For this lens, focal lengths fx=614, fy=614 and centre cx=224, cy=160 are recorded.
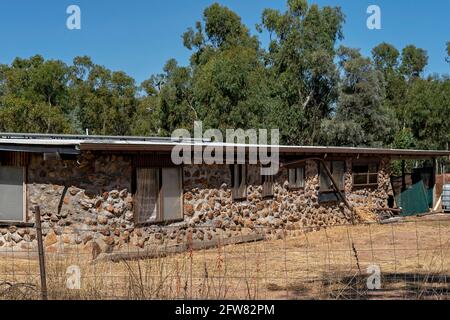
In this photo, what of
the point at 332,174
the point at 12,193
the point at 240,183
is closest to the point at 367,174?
the point at 332,174

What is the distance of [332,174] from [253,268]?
32.0 ft

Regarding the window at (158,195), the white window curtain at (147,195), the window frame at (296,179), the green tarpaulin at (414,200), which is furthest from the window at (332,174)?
the white window curtain at (147,195)

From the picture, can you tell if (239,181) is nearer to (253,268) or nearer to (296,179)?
(296,179)

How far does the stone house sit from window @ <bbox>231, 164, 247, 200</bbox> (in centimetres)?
3

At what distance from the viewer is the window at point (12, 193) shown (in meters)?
13.9

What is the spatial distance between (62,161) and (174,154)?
8.90ft

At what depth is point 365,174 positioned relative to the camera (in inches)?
910

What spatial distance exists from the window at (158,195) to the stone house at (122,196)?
2cm

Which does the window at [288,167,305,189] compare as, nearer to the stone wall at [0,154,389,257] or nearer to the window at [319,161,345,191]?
the window at [319,161,345,191]

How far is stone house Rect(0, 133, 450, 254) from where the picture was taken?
13.5m

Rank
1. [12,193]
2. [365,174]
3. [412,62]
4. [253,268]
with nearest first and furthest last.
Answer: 1. [253,268]
2. [12,193]
3. [365,174]
4. [412,62]

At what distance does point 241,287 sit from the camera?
937 centimetres

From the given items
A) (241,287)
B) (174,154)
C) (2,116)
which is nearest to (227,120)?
(2,116)

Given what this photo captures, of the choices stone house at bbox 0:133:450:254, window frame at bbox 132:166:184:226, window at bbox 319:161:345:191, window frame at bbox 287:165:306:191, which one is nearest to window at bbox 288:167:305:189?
window frame at bbox 287:165:306:191
